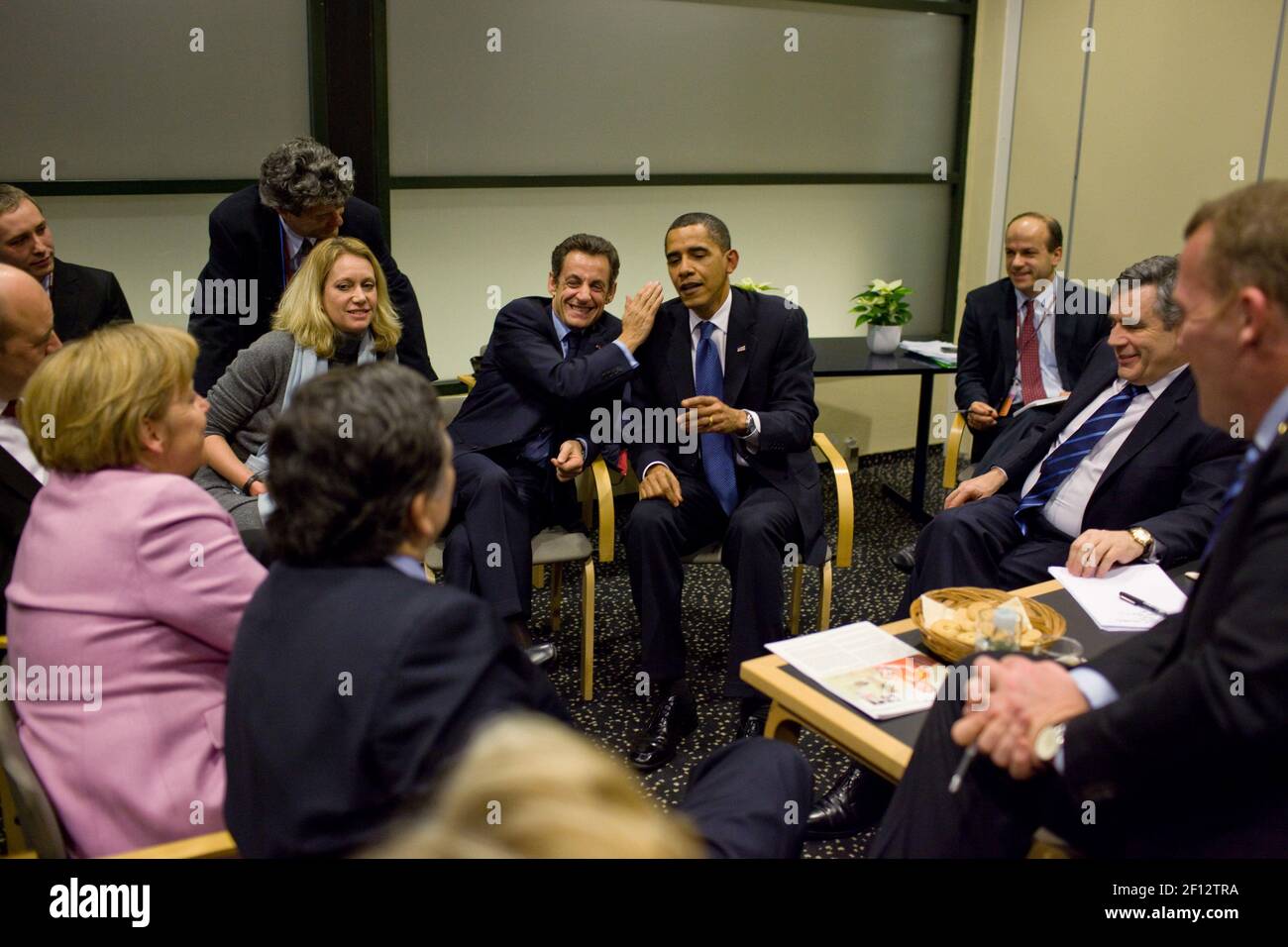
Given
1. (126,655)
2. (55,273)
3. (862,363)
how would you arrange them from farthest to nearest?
(862,363) < (55,273) < (126,655)

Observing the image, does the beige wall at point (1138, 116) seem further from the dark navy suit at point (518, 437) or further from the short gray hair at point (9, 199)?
the short gray hair at point (9, 199)

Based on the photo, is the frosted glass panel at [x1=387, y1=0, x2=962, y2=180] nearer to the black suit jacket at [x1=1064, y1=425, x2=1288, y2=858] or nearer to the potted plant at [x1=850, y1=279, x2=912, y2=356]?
the potted plant at [x1=850, y1=279, x2=912, y2=356]

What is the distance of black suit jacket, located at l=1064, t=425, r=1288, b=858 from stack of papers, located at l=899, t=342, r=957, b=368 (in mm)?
3209

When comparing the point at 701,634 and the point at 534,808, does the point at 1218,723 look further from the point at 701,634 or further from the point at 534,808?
the point at 701,634

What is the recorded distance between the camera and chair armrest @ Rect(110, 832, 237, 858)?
1604 millimetres

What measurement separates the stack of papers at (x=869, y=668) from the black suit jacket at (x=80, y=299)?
224 centimetres

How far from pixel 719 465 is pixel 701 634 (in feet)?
2.23

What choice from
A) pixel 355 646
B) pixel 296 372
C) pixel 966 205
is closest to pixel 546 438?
pixel 296 372

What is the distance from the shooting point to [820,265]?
5.45 metres

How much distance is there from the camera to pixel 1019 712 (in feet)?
5.25

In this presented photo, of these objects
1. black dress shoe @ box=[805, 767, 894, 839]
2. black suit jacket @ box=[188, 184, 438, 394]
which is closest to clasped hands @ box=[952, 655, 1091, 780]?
black dress shoe @ box=[805, 767, 894, 839]

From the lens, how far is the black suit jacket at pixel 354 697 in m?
1.31

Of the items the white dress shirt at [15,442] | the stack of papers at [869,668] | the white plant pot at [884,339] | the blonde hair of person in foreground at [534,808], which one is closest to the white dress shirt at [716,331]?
the stack of papers at [869,668]
